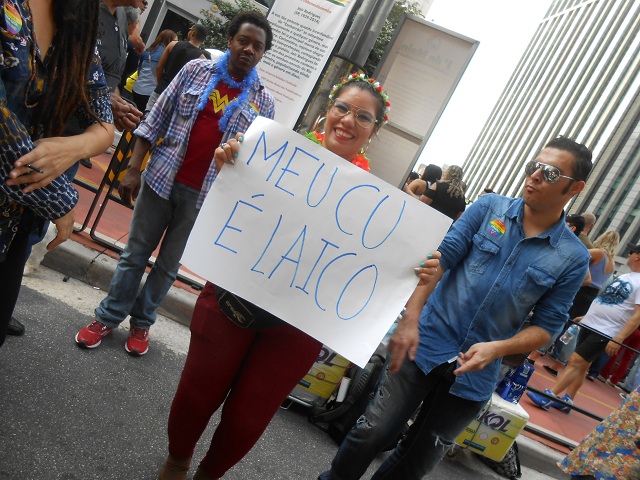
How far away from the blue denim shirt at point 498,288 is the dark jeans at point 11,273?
1691 millimetres

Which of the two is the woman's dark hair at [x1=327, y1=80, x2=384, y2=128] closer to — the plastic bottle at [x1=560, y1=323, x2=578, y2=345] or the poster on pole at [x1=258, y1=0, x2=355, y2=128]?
the poster on pole at [x1=258, y1=0, x2=355, y2=128]

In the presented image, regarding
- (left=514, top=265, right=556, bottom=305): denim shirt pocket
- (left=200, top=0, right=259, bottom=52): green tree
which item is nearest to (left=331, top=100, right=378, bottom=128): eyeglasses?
(left=514, top=265, right=556, bottom=305): denim shirt pocket

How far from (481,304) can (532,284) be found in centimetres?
25

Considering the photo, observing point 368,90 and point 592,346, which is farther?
point 592,346

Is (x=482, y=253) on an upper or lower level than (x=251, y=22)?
lower

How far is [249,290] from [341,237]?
395 millimetres

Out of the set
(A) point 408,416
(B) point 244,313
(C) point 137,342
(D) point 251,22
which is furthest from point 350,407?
(D) point 251,22

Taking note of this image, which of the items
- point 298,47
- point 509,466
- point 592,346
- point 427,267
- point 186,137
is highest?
point 298,47

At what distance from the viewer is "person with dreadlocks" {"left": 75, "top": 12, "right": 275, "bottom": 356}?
3.04m

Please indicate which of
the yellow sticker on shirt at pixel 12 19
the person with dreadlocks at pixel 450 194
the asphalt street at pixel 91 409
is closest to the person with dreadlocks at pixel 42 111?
the yellow sticker on shirt at pixel 12 19

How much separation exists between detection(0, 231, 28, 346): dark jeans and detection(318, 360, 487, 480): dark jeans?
158 cm

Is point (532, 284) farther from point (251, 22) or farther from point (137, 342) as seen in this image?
point (137, 342)

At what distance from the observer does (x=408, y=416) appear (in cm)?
249

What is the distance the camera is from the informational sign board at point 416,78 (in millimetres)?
6480
